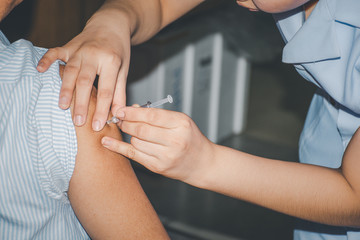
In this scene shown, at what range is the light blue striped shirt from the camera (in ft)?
2.31

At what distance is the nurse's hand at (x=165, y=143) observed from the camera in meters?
0.76

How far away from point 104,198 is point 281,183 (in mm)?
363

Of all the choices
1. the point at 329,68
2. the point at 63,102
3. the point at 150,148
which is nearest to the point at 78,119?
the point at 63,102

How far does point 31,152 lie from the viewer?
712mm

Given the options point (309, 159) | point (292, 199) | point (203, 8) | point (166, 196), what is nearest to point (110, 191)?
point (292, 199)

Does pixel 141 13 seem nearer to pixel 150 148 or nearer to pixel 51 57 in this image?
pixel 51 57

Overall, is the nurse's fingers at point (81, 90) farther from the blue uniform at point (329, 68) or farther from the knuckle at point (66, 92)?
the blue uniform at point (329, 68)

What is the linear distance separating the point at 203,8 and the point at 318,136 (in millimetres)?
1640

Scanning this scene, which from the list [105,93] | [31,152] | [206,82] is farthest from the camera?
[206,82]

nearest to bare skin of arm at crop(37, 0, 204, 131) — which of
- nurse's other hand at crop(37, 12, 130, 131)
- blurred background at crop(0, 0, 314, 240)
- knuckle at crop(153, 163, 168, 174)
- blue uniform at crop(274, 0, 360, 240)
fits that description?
nurse's other hand at crop(37, 12, 130, 131)

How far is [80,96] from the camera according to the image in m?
0.77

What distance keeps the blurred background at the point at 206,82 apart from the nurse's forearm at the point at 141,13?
2.49ft

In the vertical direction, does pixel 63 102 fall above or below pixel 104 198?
above

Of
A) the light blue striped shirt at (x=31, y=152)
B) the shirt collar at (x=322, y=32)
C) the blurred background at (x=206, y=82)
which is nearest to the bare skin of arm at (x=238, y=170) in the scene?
the light blue striped shirt at (x=31, y=152)
